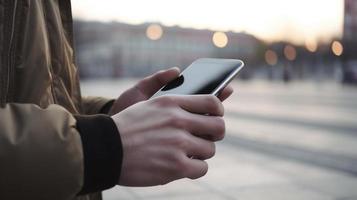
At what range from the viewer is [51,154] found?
750mm

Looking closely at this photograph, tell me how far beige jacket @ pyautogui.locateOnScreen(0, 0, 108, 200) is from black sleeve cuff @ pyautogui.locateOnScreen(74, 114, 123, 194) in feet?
0.06

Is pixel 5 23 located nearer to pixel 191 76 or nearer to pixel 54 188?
pixel 54 188

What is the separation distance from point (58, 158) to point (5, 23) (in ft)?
1.12

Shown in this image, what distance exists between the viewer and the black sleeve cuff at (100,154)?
79cm

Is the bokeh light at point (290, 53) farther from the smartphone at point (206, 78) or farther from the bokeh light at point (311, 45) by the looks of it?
the smartphone at point (206, 78)

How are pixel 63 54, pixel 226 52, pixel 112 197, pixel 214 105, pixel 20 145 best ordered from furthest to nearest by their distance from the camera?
pixel 226 52, pixel 112 197, pixel 63 54, pixel 214 105, pixel 20 145

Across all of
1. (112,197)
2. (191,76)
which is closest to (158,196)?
(112,197)

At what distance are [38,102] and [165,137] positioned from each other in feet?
1.13

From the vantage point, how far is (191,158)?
2.83 feet

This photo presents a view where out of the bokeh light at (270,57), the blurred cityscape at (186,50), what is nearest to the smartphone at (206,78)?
the blurred cityscape at (186,50)

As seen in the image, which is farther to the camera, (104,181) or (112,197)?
(112,197)

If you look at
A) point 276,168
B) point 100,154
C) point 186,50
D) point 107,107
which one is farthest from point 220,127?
point 186,50

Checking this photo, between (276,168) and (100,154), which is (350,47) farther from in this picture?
(100,154)

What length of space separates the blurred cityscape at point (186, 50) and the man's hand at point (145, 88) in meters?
53.5
